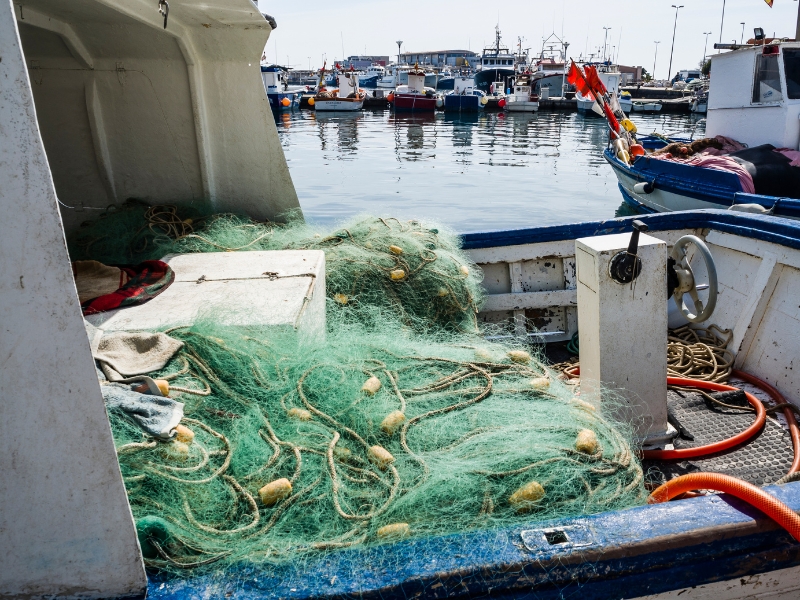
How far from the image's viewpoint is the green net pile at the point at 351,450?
1961mm

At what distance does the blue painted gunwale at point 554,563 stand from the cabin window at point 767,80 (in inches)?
447

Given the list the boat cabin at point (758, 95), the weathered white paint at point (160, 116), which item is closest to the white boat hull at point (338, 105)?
the boat cabin at point (758, 95)

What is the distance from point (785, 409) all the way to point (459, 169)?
69.5 feet

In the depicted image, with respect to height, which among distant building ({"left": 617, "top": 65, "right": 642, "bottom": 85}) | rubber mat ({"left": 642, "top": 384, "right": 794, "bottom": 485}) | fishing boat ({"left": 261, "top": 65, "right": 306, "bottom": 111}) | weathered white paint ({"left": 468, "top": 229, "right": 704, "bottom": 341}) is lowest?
rubber mat ({"left": 642, "top": 384, "right": 794, "bottom": 485})

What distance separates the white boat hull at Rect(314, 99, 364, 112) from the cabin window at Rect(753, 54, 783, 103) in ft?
131

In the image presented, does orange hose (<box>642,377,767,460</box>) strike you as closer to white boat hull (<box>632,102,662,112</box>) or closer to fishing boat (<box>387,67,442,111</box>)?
fishing boat (<box>387,67,442,111</box>)

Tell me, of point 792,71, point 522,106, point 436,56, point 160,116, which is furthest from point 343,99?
point 436,56

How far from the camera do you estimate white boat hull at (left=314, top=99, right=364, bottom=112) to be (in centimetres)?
4803

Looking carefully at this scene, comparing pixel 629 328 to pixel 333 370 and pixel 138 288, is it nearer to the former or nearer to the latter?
pixel 333 370

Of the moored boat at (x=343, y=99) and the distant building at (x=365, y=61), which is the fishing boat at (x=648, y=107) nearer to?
the moored boat at (x=343, y=99)

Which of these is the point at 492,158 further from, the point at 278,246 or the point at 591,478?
the point at 591,478

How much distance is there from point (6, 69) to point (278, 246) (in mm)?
3698

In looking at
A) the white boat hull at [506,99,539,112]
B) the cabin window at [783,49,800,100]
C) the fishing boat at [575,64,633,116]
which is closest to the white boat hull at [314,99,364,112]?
the white boat hull at [506,99,539,112]

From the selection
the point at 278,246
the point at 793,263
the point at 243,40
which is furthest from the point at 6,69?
the point at 243,40
